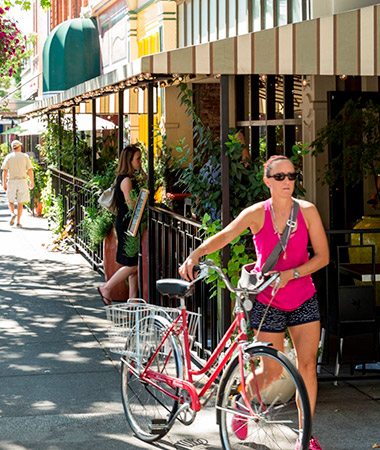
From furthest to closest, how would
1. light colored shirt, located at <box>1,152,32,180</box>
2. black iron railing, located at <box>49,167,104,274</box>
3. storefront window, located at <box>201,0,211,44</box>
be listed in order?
1. light colored shirt, located at <box>1,152,32,180</box>
2. storefront window, located at <box>201,0,211,44</box>
3. black iron railing, located at <box>49,167,104,274</box>

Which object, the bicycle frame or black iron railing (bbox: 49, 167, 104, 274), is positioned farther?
black iron railing (bbox: 49, 167, 104, 274)

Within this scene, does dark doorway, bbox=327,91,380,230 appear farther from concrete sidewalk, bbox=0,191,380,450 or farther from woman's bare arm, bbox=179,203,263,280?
woman's bare arm, bbox=179,203,263,280

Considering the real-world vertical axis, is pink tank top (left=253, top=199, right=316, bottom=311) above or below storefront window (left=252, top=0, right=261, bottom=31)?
below

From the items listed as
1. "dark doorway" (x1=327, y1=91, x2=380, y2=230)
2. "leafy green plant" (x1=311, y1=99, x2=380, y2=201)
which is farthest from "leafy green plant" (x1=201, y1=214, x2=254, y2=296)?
"dark doorway" (x1=327, y1=91, x2=380, y2=230)

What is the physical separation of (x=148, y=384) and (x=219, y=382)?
1.62 ft

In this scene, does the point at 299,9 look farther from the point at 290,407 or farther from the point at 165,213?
the point at 290,407

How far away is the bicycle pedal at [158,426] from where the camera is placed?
19.3 feet

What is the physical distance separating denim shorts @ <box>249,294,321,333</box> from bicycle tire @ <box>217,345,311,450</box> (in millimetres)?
413

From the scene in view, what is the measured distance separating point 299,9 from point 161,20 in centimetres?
707

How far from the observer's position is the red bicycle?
5.07 meters

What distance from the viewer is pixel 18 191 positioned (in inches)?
818

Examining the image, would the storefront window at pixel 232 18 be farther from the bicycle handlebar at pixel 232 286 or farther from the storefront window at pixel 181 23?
the bicycle handlebar at pixel 232 286

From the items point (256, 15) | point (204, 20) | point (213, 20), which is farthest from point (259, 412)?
point (204, 20)

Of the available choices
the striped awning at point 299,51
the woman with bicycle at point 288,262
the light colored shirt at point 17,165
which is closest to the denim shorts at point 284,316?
the woman with bicycle at point 288,262
